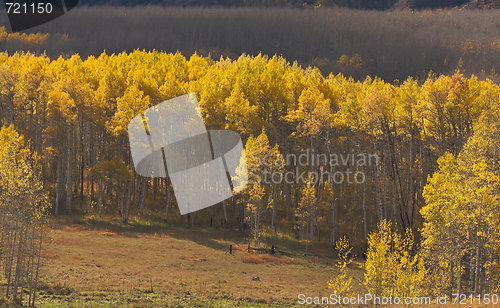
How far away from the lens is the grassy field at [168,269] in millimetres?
25000

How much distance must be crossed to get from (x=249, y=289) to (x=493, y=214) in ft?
51.3

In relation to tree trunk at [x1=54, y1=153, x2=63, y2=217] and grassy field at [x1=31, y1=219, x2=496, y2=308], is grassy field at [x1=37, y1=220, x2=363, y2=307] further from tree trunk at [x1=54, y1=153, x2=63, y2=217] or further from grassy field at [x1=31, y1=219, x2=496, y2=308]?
tree trunk at [x1=54, y1=153, x2=63, y2=217]

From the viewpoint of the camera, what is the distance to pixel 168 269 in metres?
32.5

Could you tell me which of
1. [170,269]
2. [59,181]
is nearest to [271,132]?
[170,269]

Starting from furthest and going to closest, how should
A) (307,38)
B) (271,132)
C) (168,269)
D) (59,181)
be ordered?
(307,38) → (271,132) → (59,181) → (168,269)

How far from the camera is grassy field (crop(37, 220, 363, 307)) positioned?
2500 cm

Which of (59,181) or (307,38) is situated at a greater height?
(307,38)

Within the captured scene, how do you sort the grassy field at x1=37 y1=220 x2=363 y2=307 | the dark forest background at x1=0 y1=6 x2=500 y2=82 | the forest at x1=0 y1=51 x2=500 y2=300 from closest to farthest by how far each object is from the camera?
the grassy field at x1=37 y1=220 x2=363 y2=307 → the forest at x1=0 y1=51 x2=500 y2=300 → the dark forest background at x1=0 y1=6 x2=500 y2=82

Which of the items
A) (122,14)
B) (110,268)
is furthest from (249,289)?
(122,14)

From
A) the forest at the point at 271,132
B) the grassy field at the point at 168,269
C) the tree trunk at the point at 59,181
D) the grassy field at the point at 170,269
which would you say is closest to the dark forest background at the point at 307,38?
the forest at the point at 271,132

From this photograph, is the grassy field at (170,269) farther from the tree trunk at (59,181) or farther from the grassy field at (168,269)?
the tree trunk at (59,181)

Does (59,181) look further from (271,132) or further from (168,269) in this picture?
(271,132)

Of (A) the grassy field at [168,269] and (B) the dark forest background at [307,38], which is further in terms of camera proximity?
(B) the dark forest background at [307,38]

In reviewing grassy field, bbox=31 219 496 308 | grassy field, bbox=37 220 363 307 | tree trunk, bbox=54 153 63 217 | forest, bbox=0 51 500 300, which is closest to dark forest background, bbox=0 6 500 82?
forest, bbox=0 51 500 300
